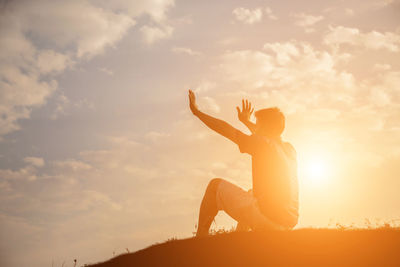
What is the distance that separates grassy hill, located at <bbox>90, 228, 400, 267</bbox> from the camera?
6789 mm

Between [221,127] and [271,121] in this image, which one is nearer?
[221,127]

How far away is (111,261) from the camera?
8227mm

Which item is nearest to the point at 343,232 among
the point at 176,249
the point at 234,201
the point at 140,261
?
the point at 234,201

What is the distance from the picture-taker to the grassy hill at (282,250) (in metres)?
6.79

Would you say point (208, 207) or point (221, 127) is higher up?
point (221, 127)

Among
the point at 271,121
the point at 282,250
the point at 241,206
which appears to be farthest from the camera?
the point at 271,121

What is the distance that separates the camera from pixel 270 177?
281 inches

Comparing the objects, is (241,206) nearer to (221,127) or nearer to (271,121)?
(221,127)

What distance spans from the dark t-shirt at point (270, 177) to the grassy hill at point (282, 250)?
52 centimetres

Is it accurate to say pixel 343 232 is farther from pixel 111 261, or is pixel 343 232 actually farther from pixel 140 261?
pixel 111 261

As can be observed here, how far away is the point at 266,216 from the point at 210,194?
1.03 m

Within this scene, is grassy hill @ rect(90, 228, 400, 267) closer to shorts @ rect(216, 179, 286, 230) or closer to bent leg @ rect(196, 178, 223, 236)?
shorts @ rect(216, 179, 286, 230)

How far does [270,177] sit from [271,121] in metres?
1.00

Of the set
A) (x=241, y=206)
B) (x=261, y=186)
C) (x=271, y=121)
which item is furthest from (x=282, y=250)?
(x=271, y=121)
